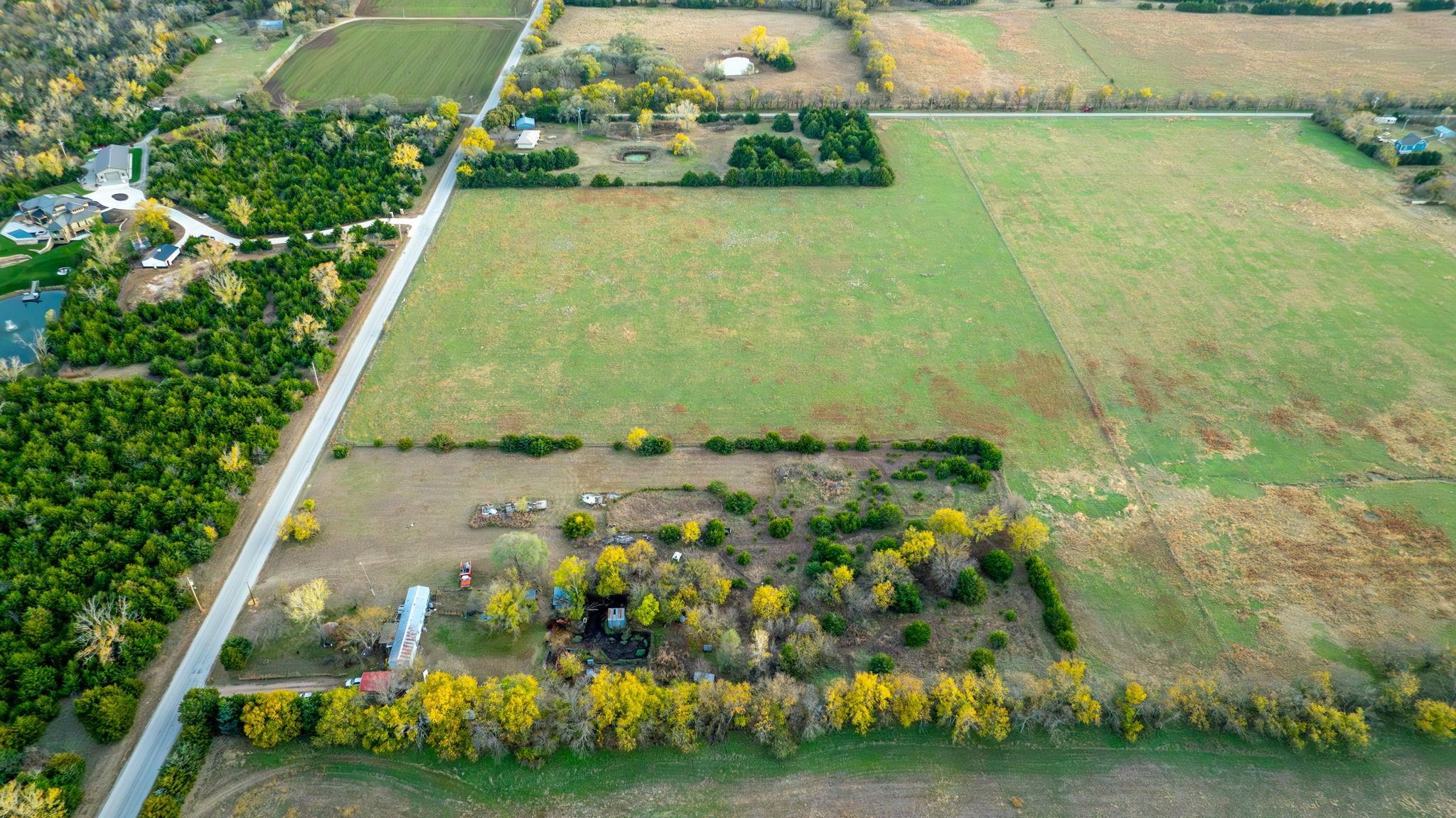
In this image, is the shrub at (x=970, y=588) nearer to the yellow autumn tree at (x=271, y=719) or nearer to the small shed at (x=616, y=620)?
the small shed at (x=616, y=620)

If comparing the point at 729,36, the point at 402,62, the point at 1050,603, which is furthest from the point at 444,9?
the point at 1050,603

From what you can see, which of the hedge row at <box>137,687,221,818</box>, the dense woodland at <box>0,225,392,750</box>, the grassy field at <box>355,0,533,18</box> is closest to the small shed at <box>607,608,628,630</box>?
the hedge row at <box>137,687,221,818</box>

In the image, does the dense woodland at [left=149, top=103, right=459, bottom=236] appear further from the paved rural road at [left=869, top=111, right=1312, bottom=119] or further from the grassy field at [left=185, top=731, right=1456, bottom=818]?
the paved rural road at [left=869, top=111, right=1312, bottom=119]

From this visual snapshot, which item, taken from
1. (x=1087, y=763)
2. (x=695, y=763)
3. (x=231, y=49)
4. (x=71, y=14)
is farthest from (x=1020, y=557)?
(x=71, y=14)

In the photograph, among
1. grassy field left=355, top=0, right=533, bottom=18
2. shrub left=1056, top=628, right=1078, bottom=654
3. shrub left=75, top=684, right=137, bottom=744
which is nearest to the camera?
shrub left=75, top=684, right=137, bottom=744

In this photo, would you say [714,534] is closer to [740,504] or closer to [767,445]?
[740,504]

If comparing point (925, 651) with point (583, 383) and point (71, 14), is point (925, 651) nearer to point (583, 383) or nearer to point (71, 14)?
point (583, 383)

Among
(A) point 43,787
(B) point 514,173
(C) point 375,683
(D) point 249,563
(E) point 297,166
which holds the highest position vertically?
(E) point 297,166
